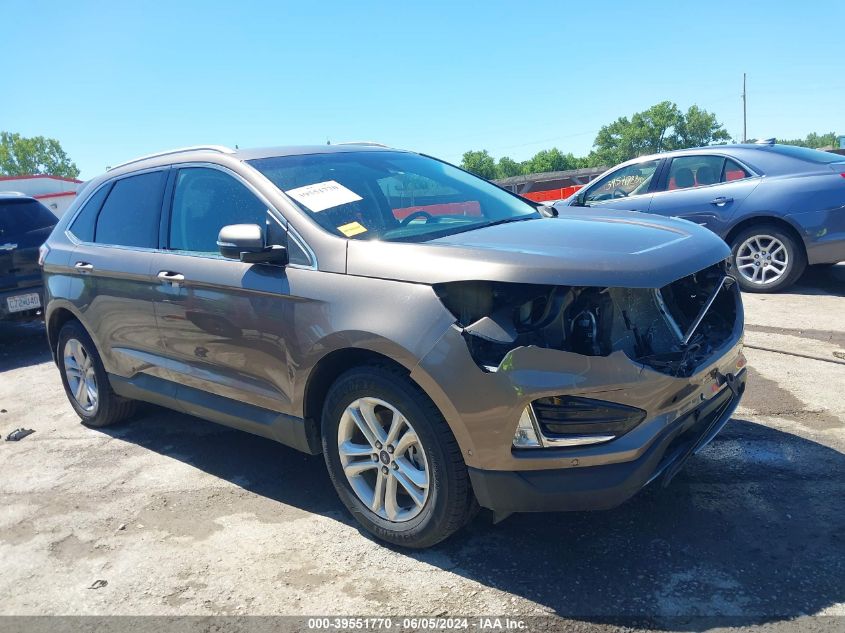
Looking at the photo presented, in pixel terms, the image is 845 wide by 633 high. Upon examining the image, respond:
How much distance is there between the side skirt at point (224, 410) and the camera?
3.36 m

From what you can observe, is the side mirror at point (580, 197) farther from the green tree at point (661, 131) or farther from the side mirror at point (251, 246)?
the green tree at point (661, 131)

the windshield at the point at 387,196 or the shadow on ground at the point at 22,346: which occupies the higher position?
the windshield at the point at 387,196

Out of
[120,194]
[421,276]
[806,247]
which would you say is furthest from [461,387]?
[806,247]

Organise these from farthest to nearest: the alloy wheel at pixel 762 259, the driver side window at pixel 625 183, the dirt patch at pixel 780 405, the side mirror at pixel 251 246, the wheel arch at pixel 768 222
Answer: the driver side window at pixel 625 183 → the alloy wheel at pixel 762 259 → the wheel arch at pixel 768 222 → the dirt patch at pixel 780 405 → the side mirror at pixel 251 246

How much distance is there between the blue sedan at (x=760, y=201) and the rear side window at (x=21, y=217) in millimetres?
6488

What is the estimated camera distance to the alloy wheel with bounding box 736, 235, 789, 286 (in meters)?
7.38

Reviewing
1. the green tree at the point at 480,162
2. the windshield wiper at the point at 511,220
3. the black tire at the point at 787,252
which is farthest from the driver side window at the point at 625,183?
the green tree at the point at 480,162

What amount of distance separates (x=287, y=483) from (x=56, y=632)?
1383mm

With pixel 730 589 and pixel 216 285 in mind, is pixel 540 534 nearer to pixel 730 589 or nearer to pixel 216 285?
pixel 730 589

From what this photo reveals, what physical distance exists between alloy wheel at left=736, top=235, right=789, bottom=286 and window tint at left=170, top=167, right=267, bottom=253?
5929 mm

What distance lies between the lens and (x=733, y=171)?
7.72 metres

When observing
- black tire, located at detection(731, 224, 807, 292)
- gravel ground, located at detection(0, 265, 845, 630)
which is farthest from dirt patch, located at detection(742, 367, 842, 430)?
black tire, located at detection(731, 224, 807, 292)

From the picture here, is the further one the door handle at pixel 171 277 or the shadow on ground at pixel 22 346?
the shadow on ground at pixel 22 346

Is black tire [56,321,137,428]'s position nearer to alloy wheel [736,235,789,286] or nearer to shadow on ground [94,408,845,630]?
shadow on ground [94,408,845,630]
